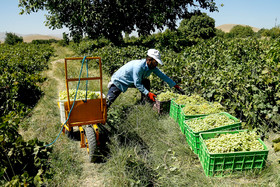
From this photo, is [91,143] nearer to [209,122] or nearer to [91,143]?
[91,143]

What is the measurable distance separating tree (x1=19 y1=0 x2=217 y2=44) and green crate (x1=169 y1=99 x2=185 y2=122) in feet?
36.3

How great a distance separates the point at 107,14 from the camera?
15930 mm

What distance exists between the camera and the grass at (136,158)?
2855 millimetres

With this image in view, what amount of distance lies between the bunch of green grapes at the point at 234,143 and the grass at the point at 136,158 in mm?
322

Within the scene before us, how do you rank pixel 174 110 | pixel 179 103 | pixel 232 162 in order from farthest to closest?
pixel 174 110 < pixel 179 103 < pixel 232 162

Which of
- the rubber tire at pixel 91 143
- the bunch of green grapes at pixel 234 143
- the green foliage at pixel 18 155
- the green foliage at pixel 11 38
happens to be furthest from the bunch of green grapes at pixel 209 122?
the green foliage at pixel 11 38

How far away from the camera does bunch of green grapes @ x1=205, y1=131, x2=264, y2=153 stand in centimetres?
286

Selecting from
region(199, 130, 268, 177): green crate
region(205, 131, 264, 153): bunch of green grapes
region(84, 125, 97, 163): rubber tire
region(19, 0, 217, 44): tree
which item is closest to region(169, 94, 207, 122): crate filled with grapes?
region(205, 131, 264, 153): bunch of green grapes

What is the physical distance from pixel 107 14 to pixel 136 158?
14527 mm

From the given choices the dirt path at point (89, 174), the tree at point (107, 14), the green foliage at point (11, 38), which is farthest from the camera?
A: the green foliage at point (11, 38)

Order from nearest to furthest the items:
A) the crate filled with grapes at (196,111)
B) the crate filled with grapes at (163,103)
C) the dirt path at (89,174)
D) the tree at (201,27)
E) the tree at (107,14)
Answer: the dirt path at (89,174)
the crate filled with grapes at (196,111)
the crate filled with grapes at (163,103)
the tree at (107,14)
the tree at (201,27)

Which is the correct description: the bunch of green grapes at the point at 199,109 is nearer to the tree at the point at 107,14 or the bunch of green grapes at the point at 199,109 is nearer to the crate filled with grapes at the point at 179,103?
the crate filled with grapes at the point at 179,103

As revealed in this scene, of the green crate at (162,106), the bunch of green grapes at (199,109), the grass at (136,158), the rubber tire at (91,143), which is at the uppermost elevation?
the bunch of green grapes at (199,109)

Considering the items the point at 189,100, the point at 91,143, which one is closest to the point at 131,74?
the point at 189,100
